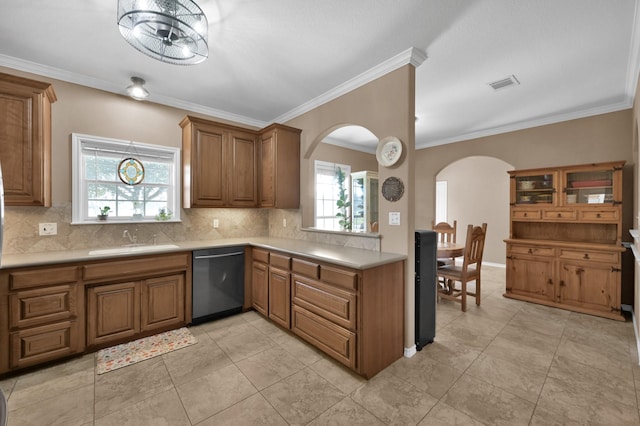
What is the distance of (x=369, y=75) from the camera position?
284 centimetres

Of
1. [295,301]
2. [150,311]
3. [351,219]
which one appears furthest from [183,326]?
[351,219]

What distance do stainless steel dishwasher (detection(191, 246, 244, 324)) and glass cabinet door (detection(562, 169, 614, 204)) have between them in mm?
4433

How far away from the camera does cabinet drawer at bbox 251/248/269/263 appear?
10.6ft

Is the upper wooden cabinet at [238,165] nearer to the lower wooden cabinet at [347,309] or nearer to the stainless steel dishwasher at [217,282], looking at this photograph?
the stainless steel dishwasher at [217,282]

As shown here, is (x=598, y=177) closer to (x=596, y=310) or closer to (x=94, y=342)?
(x=596, y=310)

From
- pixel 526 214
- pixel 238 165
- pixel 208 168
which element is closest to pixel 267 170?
pixel 238 165

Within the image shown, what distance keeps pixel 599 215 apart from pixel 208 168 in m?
4.98

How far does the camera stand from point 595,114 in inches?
151

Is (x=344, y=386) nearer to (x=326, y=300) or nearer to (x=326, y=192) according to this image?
(x=326, y=300)

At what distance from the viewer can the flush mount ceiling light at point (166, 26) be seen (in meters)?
1.67

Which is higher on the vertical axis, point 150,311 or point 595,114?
point 595,114

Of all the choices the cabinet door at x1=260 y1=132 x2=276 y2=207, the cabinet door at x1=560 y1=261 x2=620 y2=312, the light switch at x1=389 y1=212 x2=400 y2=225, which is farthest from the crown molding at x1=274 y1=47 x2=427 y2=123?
the cabinet door at x1=560 y1=261 x2=620 y2=312

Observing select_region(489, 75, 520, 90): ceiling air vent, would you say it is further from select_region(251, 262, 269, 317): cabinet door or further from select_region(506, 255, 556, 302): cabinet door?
select_region(251, 262, 269, 317): cabinet door

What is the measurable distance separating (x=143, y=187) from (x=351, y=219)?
3.63 m
